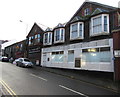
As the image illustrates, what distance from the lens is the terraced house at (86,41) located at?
14.1 m

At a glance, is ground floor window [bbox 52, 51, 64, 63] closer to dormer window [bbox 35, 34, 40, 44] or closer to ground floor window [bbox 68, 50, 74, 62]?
ground floor window [bbox 68, 50, 74, 62]

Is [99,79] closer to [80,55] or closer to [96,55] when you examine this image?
[96,55]

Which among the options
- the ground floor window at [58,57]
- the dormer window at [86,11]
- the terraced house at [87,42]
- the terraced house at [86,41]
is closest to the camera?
the terraced house at [87,42]

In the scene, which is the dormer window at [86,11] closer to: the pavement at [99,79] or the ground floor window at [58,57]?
the ground floor window at [58,57]

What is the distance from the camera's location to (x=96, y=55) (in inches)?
Result: 581

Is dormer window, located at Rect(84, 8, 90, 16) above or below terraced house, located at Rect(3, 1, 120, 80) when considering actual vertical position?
above

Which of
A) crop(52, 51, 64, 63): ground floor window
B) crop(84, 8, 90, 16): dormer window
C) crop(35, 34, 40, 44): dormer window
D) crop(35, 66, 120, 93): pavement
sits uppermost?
crop(84, 8, 90, 16): dormer window

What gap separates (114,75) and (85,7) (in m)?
11.2

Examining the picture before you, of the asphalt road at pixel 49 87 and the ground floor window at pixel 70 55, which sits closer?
the asphalt road at pixel 49 87

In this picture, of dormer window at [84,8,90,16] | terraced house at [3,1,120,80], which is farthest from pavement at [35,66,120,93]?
dormer window at [84,8,90,16]

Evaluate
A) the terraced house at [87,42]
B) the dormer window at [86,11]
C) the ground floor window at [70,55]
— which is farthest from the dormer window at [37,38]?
the dormer window at [86,11]

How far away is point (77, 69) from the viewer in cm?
1661

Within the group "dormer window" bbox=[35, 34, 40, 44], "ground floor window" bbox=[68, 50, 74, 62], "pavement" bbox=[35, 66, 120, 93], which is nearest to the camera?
"pavement" bbox=[35, 66, 120, 93]

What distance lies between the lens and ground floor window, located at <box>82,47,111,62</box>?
44.7 ft
